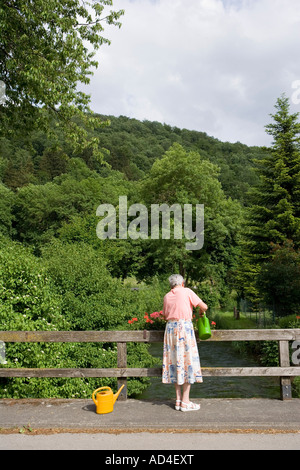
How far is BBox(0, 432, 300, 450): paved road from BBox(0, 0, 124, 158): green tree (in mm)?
8640

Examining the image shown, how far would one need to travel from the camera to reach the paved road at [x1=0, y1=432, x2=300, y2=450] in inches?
186

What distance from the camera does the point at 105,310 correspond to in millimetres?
10898

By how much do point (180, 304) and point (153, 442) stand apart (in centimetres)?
174

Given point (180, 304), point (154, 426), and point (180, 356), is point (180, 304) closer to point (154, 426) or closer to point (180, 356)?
point (180, 356)

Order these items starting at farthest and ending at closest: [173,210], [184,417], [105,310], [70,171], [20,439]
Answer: [70,171] → [173,210] → [105,310] → [184,417] → [20,439]

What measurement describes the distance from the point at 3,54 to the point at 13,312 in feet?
25.2

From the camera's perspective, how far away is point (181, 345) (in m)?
5.71

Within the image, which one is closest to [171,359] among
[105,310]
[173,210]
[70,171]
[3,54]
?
[105,310]

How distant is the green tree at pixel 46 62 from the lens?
36.3 feet

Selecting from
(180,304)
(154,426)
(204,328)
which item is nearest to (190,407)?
(154,426)

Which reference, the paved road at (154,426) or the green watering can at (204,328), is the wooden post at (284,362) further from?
the green watering can at (204,328)

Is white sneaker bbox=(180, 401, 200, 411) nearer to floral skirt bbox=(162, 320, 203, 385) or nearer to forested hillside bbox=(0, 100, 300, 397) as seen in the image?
floral skirt bbox=(162, 320, 203, 385)

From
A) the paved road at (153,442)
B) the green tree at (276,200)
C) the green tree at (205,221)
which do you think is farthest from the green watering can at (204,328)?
the green tree at (205,221)

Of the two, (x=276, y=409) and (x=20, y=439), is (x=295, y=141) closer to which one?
(x=276, y=409)
